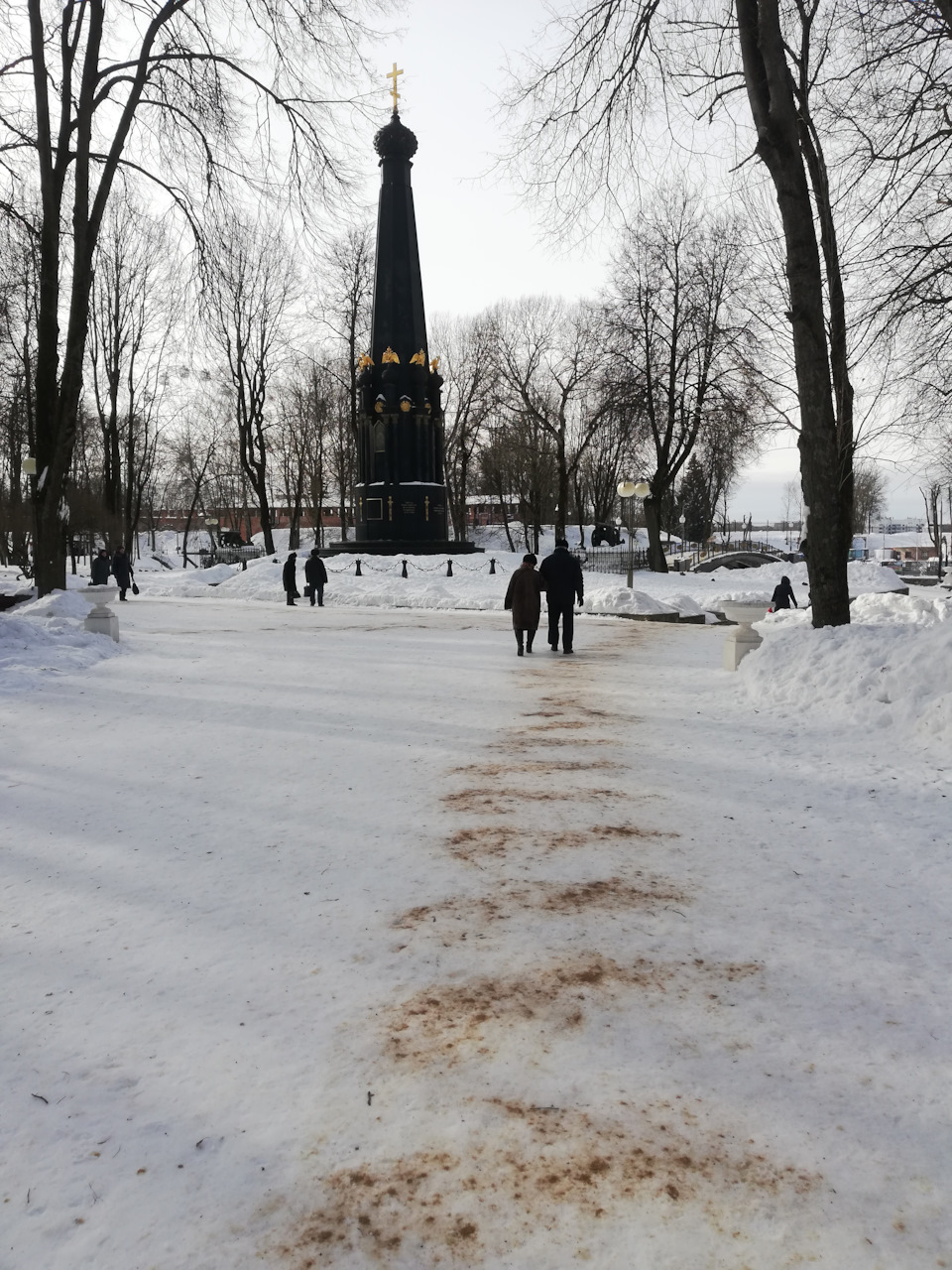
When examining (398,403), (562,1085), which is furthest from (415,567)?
(562,1085)

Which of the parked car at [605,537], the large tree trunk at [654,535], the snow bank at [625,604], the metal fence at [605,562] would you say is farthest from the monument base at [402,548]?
the parked car at [605,537]

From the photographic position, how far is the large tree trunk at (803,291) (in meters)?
9.45

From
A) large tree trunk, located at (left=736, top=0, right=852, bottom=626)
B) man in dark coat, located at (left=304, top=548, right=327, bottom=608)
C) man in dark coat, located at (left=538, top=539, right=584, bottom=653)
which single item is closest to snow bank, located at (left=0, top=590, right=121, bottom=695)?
man in dark coat, located at (left=538, top=539, right=584, bottom=653)

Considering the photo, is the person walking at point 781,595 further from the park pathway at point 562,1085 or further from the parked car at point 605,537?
the parked car at point 605,537

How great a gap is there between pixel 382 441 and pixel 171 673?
2292 cm

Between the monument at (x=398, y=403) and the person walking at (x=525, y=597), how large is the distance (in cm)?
1976

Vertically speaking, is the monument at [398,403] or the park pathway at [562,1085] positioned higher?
the monument at [398,403]

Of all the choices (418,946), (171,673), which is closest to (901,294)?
(171,673)

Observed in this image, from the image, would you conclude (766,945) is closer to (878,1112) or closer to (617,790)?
(878,1112)

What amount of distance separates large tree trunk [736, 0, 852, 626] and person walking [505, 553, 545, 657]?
3.77 metres

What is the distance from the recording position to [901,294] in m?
11.3

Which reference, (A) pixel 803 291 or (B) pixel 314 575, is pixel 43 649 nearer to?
(A) pixel 803 291

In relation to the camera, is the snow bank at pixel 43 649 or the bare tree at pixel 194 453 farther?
the bare tree at pixel 194 453

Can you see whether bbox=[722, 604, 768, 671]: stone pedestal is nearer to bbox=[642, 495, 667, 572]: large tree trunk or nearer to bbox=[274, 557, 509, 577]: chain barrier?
bbox=[274, 557, 509, 577]: chain barrier
